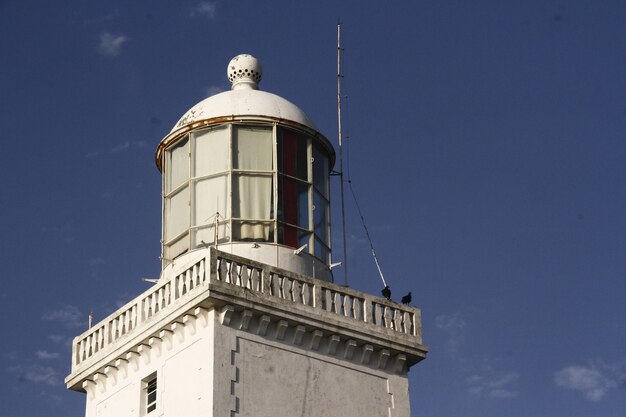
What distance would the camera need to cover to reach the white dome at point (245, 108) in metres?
29.7

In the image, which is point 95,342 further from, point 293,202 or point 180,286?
point 293,202

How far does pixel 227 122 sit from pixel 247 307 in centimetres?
399

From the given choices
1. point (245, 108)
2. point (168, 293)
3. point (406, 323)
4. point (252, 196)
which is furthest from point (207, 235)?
point (406, 323)

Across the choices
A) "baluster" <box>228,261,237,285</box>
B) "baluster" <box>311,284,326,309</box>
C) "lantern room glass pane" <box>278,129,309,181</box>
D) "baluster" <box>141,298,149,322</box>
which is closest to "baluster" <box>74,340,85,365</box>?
"baluster" <box>141,298,149,322</box>

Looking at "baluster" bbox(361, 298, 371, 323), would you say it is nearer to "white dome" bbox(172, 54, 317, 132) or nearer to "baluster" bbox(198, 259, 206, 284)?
"baluster" bbox(198, 259, 206, 284)

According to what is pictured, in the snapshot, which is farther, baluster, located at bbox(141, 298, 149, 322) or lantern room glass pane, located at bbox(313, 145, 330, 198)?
lantern room glass pane, located at bbox(313, 145, 330, 198)

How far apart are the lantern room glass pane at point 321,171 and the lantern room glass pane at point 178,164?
2.30 metres

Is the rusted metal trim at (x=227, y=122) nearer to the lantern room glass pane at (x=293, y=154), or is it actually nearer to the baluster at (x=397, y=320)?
the lantern room glass pane at (x=293, y=154)

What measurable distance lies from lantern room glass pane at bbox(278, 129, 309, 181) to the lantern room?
0.02 metres

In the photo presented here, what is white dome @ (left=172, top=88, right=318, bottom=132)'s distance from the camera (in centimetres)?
2969

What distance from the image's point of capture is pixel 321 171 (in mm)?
30500

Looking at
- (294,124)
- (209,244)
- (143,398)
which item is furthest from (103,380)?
(294,124)

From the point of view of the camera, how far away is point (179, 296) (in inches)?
1080

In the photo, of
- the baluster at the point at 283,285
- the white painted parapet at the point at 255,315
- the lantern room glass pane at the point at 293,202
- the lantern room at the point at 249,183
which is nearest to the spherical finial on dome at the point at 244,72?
the lantern room at the point at 249,183
